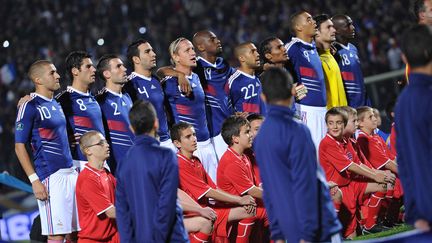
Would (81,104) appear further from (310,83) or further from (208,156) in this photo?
(310,83)

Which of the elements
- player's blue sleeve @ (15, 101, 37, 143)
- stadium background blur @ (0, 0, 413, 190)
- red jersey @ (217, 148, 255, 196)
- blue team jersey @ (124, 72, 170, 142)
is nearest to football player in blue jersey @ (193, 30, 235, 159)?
blue team jersey @ (124, 72, 170, 142)

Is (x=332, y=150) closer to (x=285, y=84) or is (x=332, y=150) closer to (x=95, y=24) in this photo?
(x=285, y=84)

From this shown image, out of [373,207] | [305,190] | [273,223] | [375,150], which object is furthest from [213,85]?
[305,190]

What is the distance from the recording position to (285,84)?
6.47m

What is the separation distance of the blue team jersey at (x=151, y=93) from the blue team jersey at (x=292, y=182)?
3.43 metres

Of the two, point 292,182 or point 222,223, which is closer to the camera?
point 292,182

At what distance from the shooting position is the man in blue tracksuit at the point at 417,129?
5859mm

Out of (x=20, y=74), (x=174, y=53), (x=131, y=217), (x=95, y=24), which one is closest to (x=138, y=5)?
(x=95, y=24)

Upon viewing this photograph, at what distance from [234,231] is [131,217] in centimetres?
259

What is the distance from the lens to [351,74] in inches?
434

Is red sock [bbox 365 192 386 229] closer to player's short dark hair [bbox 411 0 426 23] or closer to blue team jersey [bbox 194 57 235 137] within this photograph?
blue team jersey [bbox 194 57 235 137]

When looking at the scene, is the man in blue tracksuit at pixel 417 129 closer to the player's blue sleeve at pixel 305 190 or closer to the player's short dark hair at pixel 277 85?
the player's blue sleeve at pixel 305 190

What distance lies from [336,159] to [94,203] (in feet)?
8.89

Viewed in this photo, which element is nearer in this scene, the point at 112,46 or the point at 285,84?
the point at 285,84
